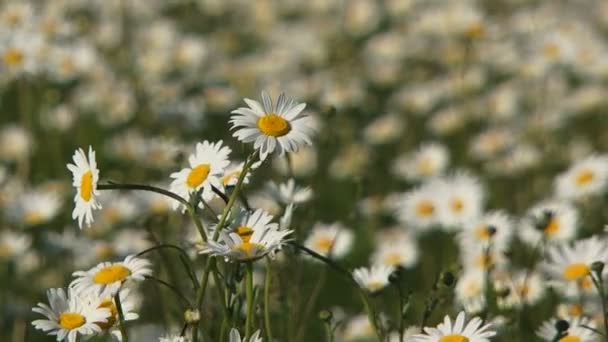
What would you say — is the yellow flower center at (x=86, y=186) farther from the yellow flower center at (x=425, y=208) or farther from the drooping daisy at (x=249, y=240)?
the yellow flower center at (x=425, y=208)

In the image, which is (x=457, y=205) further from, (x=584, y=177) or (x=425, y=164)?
(x=425, y=164)

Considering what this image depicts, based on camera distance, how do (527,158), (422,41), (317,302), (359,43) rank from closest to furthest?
1. (317,302)
2. (527,158)
3. (422,41)
4. (359,43)

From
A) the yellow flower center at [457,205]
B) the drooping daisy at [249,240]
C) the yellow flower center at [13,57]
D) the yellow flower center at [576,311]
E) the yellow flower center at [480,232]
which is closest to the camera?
the drooping daisy at [249,240]

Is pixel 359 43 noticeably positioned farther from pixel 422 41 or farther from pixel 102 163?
pixel 102 163

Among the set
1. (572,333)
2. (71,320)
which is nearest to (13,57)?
(71,320)

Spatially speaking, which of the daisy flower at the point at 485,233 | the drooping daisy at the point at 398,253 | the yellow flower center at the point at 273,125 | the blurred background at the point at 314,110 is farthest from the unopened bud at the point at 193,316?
the drooping daisy at the point at 398,253

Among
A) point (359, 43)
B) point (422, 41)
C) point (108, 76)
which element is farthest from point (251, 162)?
point (359, 43)

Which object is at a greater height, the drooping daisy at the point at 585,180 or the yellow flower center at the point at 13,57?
the yellow flower center at the point at 13,57
